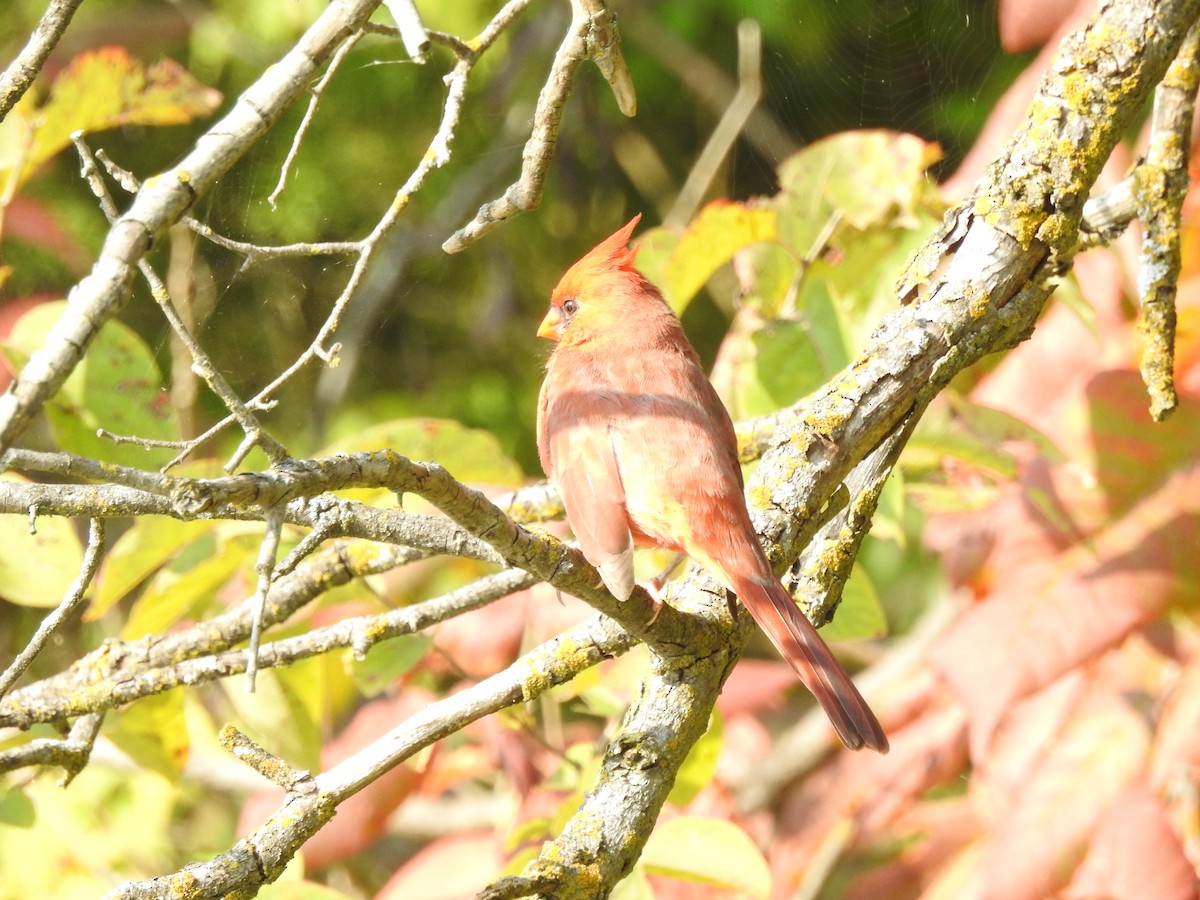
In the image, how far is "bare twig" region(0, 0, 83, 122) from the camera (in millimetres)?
1197

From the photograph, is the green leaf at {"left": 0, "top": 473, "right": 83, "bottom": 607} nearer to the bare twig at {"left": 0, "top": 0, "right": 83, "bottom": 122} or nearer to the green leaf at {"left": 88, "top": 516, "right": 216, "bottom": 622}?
A: the green leaf at {"left": 88, "top": 516, "right": 216, "bottom": 622}

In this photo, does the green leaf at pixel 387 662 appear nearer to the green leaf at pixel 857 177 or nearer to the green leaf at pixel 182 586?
the green leaf at pixel 182 586

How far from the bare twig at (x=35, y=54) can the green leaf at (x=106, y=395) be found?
818 millimetres

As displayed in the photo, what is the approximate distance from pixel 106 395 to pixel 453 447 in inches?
23.0

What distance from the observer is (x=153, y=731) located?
226 cm

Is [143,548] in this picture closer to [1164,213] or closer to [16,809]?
[16,809]

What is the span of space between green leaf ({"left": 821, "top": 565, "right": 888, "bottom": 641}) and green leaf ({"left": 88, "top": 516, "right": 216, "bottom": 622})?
1.07m

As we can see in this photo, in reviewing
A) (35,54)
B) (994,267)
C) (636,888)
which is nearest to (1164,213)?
(994,267)

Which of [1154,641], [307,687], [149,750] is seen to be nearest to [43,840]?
[149,750]

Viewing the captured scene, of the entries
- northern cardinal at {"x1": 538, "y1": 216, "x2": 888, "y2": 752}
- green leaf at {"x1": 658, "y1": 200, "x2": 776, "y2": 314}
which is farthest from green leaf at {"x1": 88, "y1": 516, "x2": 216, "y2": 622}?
green leaf at {"x1": 658, "y1": 200, "x2": 776, "y2": 314}

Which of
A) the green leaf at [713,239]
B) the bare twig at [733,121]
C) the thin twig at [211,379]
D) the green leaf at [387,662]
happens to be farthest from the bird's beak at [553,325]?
the thin twig at [211,379]

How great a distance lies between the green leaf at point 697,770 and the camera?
6.59 feet

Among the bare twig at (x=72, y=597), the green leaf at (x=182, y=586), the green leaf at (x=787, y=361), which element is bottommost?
the bare twig at (x=72, y=597)

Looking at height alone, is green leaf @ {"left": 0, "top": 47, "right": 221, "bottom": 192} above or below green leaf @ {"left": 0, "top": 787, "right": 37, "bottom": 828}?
above
